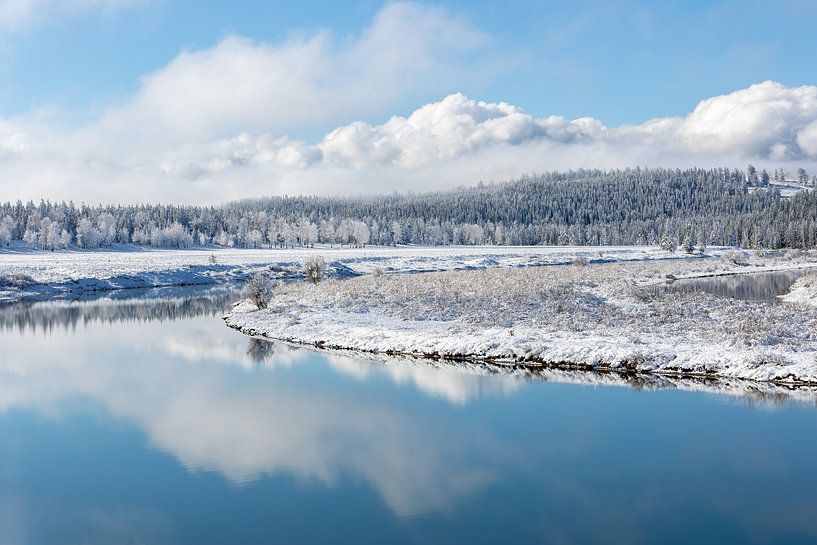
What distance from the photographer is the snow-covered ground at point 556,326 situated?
2345 cm

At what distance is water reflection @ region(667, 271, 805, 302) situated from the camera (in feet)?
153

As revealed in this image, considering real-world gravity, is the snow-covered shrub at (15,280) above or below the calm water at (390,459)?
above

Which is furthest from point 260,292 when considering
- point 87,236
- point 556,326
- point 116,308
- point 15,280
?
point 87,236

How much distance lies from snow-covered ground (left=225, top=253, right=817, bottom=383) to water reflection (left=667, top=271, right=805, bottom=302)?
7.25 meters

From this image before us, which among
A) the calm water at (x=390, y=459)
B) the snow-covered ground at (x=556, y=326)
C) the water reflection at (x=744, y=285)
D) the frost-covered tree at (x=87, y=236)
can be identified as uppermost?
the frost-covered tree at (x=87, y=236)

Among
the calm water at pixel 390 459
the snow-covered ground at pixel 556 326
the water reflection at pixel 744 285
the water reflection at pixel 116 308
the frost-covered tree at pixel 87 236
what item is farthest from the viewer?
the frost-covered tree at pixel 87 236

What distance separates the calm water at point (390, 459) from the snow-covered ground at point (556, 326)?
6.42 feet

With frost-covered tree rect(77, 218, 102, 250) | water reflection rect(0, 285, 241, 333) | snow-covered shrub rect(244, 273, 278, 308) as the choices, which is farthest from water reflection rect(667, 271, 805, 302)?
frost-covered tree rect(77, 218, 102, 250)

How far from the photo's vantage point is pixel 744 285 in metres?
55.3

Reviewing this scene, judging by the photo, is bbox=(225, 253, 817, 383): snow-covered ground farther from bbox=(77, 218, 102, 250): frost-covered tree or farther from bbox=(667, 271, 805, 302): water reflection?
bbox=(77, 218, 102, 250): frost-covered tree

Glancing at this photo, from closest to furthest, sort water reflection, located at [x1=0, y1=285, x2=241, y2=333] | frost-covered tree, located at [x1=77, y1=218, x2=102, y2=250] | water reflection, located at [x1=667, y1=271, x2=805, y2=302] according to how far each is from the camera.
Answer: water reflection, located at [x1=0, y1=285, x2=241, y2=333], water reflection, located at [x1=667, y1=271, x2=805, y2=302], frost-covered tree, located at [x1=77, y1=218, x2=102, y2=250]

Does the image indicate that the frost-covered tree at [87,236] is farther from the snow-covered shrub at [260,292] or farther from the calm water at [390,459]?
the calm water at [390,459]

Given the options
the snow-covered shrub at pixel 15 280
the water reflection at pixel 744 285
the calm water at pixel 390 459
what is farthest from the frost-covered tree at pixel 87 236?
the calm water at pixel 390 459

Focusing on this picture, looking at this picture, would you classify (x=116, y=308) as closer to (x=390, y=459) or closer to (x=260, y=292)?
(x=260, y=292)
